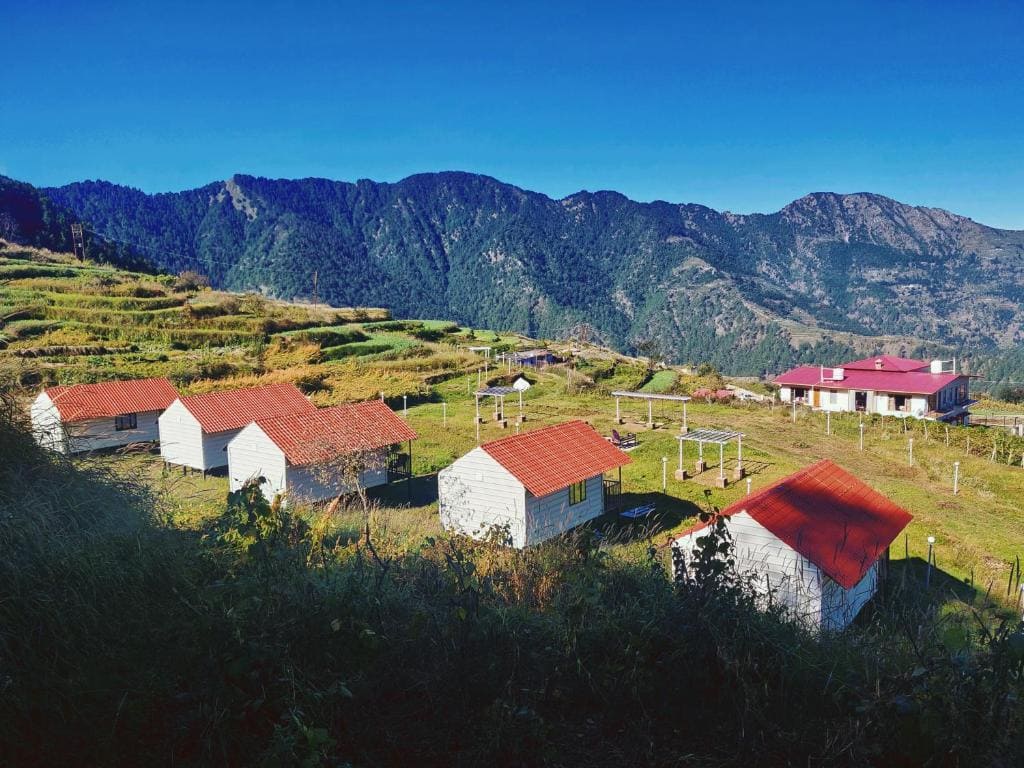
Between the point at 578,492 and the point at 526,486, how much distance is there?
2.64m

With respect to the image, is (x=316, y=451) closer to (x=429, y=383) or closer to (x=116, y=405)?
(x=116, y=405)

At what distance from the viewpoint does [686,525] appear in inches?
752

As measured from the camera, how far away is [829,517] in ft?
41.6

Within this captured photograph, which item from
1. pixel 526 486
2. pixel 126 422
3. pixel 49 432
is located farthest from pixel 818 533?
pixel 126 422

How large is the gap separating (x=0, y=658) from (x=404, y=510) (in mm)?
15764

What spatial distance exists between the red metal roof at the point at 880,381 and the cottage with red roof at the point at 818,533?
3891cm

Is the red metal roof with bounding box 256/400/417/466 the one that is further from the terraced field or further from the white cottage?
the white cottage

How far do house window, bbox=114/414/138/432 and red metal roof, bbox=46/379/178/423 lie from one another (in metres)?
0.51

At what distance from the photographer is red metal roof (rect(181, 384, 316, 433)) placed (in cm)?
2462

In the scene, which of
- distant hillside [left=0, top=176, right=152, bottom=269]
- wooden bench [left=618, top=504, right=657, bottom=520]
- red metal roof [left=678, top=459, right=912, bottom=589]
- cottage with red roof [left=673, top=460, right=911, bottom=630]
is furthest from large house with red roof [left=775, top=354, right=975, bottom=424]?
distant hillside [left=0, top=176, right=152, bottom=269]

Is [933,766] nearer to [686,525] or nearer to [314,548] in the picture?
[314,548]

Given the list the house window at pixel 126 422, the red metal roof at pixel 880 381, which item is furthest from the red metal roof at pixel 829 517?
the red metal roof at pixel 880 381

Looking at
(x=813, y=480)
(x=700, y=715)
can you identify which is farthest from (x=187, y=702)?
(x=813, y=480)

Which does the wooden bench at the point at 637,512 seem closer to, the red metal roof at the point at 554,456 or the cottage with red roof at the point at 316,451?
the red metal roof at the point at 554,456
